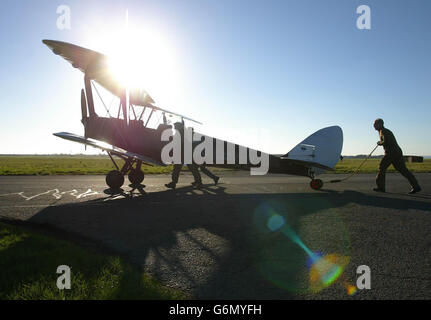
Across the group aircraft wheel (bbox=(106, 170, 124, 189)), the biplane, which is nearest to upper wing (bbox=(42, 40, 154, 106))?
the biplane

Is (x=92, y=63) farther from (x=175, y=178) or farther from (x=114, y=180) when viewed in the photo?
(x=175, y=178)

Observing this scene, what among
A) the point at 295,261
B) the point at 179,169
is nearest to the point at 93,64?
the point at 179,169

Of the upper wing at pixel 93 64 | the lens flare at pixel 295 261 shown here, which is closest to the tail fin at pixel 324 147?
the lens flare at pixel 295 261

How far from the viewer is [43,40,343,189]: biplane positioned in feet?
31.1

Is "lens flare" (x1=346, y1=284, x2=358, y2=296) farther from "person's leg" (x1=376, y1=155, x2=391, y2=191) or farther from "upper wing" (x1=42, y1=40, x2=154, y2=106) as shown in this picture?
"upper wing" (x1=42, y1=40, x2=154, y2=106)

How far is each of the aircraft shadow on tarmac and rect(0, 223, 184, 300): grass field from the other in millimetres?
267

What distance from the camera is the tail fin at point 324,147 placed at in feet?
31.3

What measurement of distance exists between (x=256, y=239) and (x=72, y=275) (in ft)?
8.10

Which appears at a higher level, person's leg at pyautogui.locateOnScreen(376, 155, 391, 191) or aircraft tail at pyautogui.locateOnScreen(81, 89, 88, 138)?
aircraft tail at pyautogui.locateOnScreen(81, 89, 88, 138)

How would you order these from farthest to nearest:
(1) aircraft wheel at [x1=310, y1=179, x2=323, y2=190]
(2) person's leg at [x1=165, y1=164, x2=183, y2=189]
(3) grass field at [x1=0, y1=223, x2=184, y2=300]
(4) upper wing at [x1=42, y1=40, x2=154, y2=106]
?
1. (2) person's leg at [x1=165, y1=164, x2=183, y2=189]
2. (1) aircraft wheel at [x1=310, y1=179, x2=323, y2=190]
3. (4) upper wing at [x1=42, y1=40, x2=154, y2=106]
4. (3) grass field at [x1=0, y1=223, x2=184, y2=300]

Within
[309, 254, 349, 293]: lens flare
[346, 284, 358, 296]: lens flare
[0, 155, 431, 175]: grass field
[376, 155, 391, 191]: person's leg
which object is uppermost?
[376, 155, 391, 191]: person's leg

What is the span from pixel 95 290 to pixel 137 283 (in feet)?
1.20

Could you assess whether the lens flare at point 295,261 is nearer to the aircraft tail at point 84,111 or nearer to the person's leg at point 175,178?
the person's leg at point 175,178
